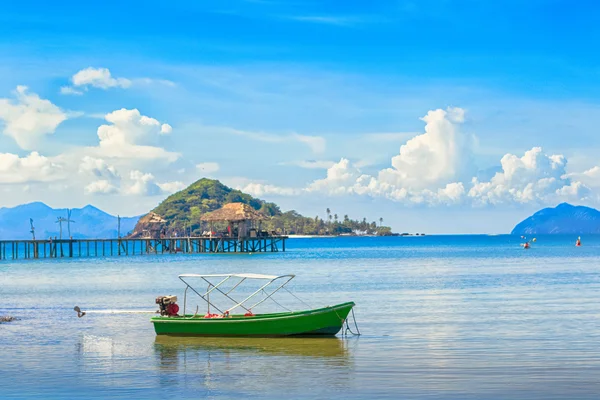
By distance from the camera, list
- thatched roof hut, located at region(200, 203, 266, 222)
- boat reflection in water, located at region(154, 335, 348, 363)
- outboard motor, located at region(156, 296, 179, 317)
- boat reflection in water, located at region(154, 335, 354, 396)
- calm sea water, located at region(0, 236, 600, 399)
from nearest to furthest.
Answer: calm sea water, located at region(0, 236, 600, 399) < boat reflection in water, located at region(154, 335, 354, 396) < boat reflection in water, located at region(154, 335, 348, 363) < outboard motor, located at region(156, 296, 179, 317) < thatched roof hut, located at region(200, 203, 266, 222)

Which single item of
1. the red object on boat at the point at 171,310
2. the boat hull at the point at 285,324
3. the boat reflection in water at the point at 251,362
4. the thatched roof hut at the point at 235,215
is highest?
the thatched roof hut at the point at 235,215

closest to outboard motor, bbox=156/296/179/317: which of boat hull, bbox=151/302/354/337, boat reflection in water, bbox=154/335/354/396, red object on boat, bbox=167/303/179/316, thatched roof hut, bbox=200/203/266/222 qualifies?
red object on boat, bbox=167/303/179/316

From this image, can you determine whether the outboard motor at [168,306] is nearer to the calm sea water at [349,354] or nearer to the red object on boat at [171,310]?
the red object on boat at [171,310]

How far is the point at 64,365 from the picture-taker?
22016 millimetres

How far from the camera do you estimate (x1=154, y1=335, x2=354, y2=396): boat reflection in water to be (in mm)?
19250

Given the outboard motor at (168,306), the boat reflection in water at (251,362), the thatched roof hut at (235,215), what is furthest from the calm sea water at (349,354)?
the thatched roof hut at (235,215)

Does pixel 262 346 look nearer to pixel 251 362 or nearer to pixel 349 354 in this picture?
pixel 251 362

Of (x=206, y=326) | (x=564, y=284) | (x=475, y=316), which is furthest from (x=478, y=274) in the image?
(x=206, y=326)

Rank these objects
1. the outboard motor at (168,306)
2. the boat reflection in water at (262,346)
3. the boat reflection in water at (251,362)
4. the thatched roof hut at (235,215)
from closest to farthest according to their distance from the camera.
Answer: the boat reflection in water at (251,362)
the boat reflection in water at (262,346)
the outboard motor at (168,306)
the thatched roof hut at (235,215)

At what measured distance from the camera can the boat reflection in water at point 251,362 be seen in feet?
63.2

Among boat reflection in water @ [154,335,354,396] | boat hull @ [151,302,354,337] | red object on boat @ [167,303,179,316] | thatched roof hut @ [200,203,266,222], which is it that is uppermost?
thatched roof hut @ [200,203,266,222]

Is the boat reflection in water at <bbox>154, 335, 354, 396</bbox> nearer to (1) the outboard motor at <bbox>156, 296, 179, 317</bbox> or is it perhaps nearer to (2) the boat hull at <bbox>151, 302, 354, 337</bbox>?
(2) the boat hull at <bbox>151, 302, 354, 337</bbox>

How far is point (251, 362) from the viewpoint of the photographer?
72.2 feet

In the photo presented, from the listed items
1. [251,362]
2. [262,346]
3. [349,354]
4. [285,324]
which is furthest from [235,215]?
[251,362]
